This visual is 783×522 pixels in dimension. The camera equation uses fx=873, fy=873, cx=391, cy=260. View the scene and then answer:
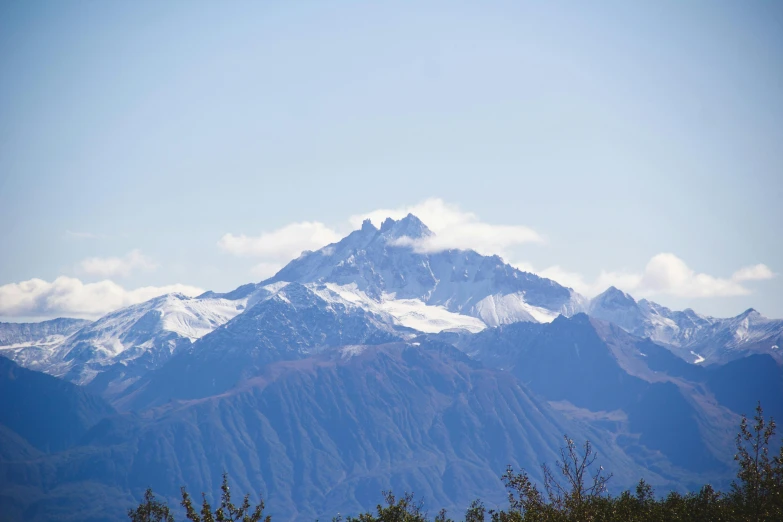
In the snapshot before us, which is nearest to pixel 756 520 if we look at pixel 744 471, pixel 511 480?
pixel 744 471

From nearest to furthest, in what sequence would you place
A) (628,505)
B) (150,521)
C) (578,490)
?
(578,490) → (628,505) → (150,521)

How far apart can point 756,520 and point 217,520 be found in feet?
209

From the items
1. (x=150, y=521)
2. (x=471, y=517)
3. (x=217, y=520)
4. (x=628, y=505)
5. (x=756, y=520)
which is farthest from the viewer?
(x=150, y=521)

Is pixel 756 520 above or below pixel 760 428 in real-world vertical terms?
below

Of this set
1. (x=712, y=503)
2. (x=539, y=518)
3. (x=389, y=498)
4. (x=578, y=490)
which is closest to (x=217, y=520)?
(x=539, y=518)

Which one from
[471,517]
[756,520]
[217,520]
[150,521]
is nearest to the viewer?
[217,520]

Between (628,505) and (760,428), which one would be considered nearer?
(760,428)

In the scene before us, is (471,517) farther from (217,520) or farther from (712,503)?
(217,520)

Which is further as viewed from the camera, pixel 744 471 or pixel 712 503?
pixel 712 503

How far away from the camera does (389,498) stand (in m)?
145

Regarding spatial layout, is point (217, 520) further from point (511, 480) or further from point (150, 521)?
point (150, 521)

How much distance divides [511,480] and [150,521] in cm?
6904

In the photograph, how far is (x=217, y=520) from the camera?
9138cm

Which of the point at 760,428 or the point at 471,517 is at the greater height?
the point at 760,428
